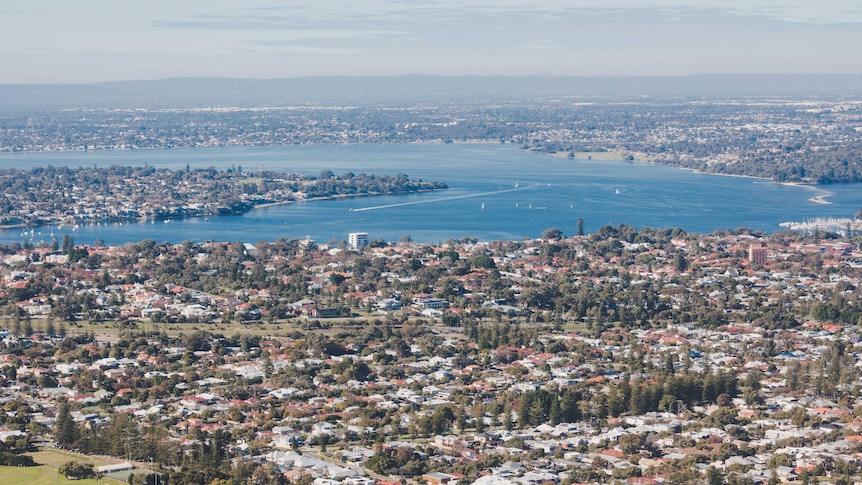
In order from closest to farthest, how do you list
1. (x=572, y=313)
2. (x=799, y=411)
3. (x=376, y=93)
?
(x=799, y=411) < (x=572, y=313) < (x=376, y=93)

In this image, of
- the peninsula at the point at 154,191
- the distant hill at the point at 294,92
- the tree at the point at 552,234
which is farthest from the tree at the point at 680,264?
the distant hill at the point at 294,92

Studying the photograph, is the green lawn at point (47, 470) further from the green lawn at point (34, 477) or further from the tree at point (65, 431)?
the tree at point (65, 431)

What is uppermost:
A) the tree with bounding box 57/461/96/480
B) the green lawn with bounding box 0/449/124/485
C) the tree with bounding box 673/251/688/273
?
the tree with bounding box 57/461/96/480

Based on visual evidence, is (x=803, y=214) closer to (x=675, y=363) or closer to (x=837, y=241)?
(x=837, y=241)

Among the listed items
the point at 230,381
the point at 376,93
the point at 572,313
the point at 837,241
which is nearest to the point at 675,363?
the point at 572,313

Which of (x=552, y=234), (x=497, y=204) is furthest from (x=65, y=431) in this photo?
(x=497, y=204)

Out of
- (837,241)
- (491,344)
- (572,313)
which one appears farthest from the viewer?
(837,241)

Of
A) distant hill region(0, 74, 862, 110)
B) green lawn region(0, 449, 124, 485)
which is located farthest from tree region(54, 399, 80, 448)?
distant hill region(0, 74, 862, 110)

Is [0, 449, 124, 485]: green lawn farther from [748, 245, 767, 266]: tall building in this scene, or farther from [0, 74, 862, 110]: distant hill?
[0, 74, 862, 110]: distant hill
